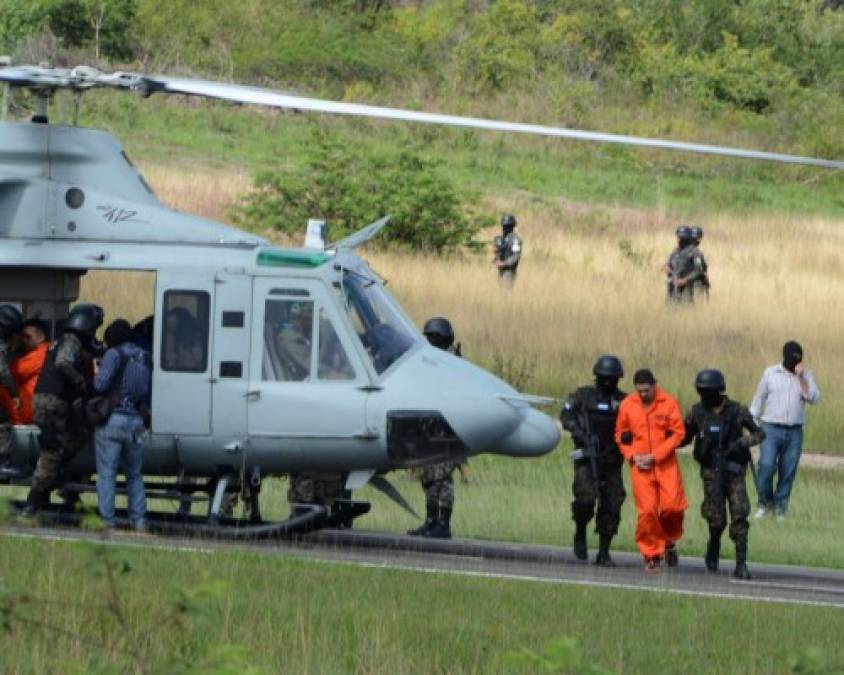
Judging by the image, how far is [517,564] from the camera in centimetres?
1680

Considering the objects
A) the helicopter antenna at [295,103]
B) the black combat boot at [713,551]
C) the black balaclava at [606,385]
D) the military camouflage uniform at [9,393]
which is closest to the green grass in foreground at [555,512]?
the black combat boot at [713,551]

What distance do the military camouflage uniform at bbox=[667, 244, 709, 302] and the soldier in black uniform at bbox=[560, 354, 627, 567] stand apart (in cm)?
1614

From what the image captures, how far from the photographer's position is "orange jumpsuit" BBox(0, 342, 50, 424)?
55.3 ft

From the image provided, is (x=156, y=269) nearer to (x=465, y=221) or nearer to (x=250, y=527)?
(x=250, y=527)

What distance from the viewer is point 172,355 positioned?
54.1ft

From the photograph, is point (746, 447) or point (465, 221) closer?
point (746, 447)

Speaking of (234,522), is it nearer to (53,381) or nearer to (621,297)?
(53,381)

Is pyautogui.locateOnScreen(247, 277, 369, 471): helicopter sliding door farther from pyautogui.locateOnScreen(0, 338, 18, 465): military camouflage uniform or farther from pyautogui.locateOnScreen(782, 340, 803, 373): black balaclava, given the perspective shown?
pyautogui.locateOnScreen(782, 340, 803, 373): black balaclava

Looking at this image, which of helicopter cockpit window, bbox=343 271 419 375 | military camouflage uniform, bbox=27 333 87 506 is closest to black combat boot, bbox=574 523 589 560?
helicopter cockpit window, bbox=343 271 419 375

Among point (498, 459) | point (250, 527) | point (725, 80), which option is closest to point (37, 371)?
point (250, 527)


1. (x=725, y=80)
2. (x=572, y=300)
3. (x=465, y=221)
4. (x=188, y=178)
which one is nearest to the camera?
(x=572, y=300)

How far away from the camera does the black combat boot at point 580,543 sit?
17297 millimetres

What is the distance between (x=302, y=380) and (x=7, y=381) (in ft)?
6.85

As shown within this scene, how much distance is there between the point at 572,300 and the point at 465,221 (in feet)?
20.5
